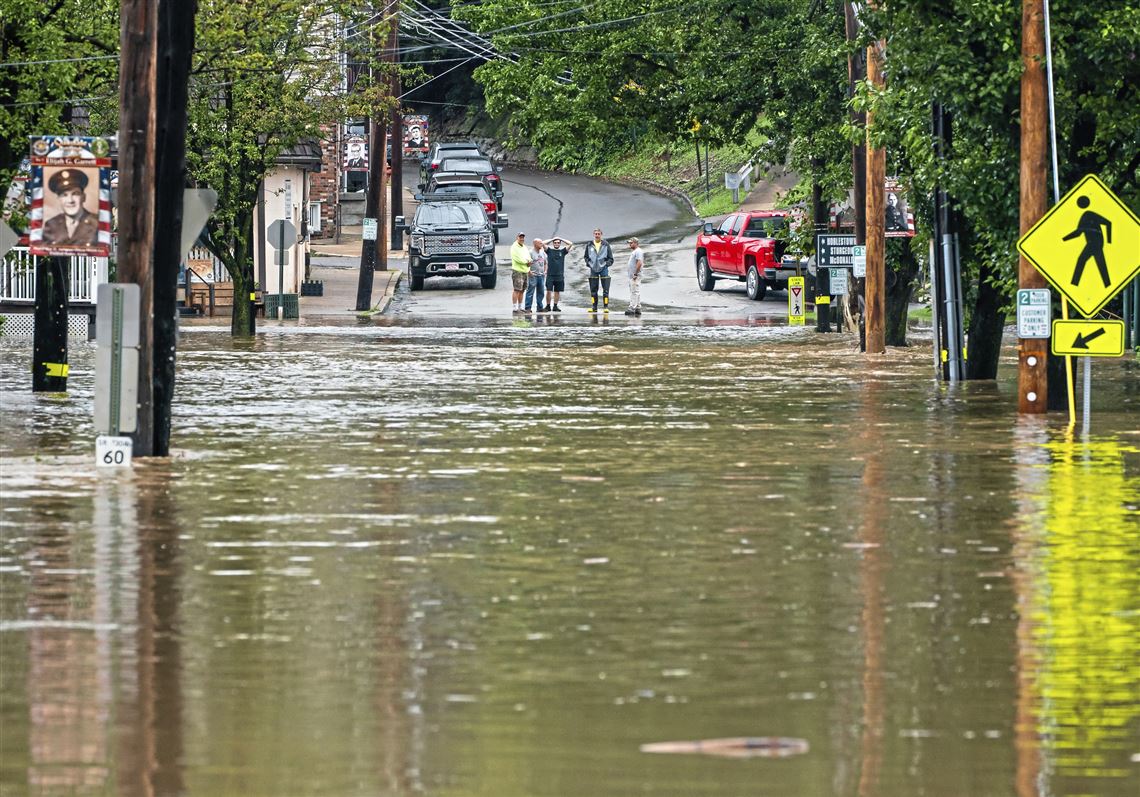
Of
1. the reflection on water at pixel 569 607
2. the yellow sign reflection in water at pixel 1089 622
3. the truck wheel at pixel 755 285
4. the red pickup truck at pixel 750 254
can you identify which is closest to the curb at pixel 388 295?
the red pickup truck at pixel 750 254

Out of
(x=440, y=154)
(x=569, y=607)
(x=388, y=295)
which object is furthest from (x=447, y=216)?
(x=569, y=607)

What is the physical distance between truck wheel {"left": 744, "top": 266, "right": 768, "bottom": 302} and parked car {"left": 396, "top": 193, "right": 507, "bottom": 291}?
671 centimetres

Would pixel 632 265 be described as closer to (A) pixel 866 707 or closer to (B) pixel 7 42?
(B) pixel 7 42

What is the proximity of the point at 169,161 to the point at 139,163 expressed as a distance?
1165 mm

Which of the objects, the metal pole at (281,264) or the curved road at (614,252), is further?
the curved road at (614,252)

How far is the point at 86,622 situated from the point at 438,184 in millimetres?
64431

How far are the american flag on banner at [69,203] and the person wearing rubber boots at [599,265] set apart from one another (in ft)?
97.4

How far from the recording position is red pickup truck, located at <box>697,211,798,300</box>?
168 ft

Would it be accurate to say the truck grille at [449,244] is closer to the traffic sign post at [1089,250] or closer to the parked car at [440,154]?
the parked car at [440,154]

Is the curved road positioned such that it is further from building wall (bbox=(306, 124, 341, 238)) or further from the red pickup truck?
building wall (bbox=(306, 124, 341, 238))

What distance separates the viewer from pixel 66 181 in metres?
18.9

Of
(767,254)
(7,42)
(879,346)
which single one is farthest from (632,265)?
(7,42)

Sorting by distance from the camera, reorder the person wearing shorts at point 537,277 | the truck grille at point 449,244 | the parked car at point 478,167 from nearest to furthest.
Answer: the person wearing shorts at point 537,277 → the truck grille at point 449,244 → the parked car at point 478,167

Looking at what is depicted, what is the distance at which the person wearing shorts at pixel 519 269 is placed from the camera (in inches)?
1881
